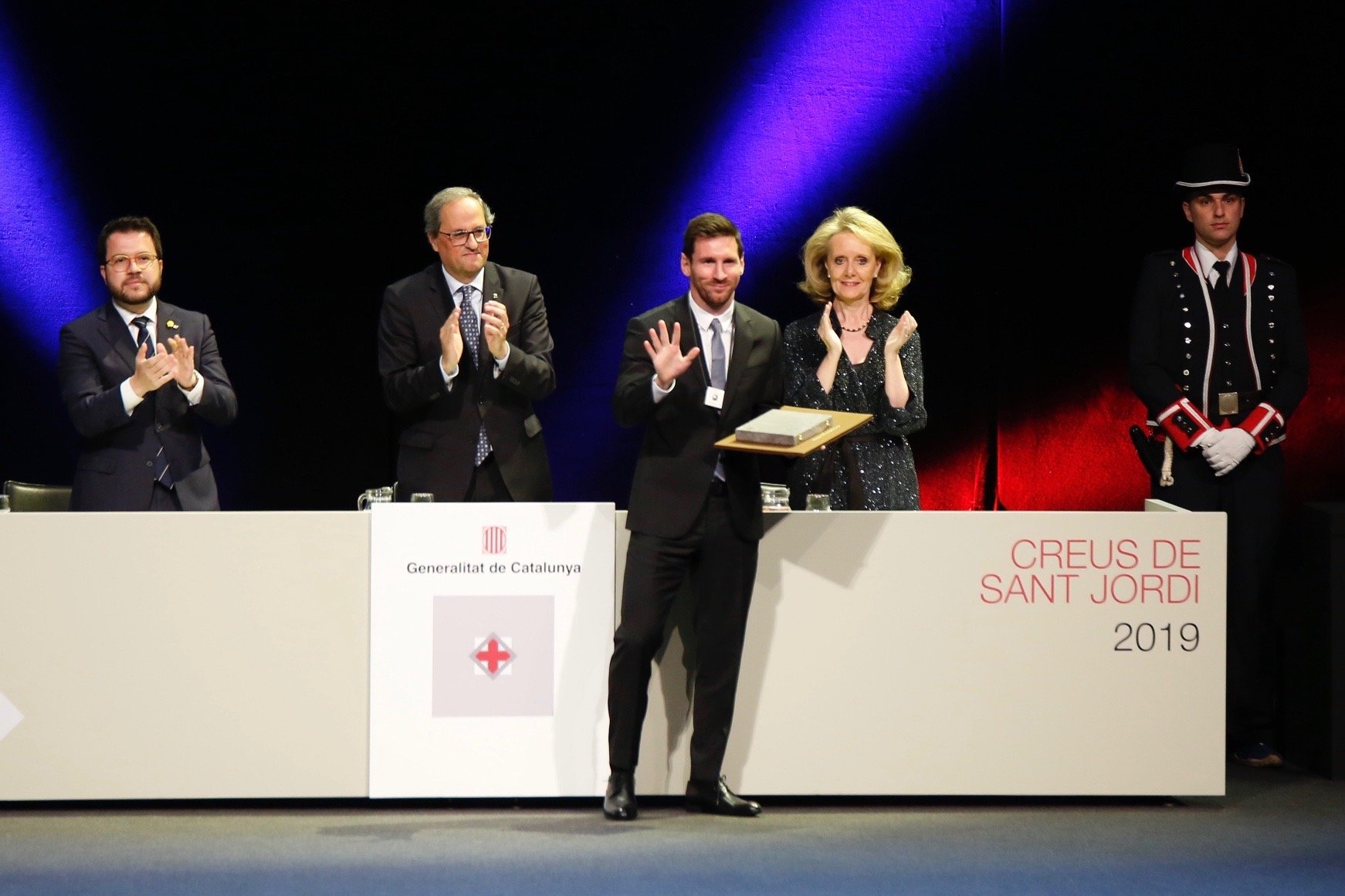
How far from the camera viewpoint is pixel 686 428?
431cm

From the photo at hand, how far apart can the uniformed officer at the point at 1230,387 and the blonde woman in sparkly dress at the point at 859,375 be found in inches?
37.9

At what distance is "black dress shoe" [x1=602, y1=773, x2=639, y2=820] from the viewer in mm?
4316

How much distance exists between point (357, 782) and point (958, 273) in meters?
3.21

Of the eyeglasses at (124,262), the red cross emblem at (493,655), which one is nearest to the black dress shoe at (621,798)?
the red cross emblem at (493,655)

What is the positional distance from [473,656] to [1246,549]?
8.60ft

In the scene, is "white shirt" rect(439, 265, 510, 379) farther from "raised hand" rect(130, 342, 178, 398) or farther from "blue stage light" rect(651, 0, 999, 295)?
"blue stage light" rect(651, 0, 999, 295)

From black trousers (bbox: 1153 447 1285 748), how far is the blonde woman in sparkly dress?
103 cm

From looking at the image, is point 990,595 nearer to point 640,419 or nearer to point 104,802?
point 640,419

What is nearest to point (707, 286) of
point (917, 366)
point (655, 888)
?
point (917, 366)

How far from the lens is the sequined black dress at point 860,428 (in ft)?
15.9

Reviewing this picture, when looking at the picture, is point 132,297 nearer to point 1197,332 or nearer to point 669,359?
point 669,359

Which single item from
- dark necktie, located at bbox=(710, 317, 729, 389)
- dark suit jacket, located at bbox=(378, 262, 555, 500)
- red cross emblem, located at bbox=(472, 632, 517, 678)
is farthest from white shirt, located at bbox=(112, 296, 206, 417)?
dark necktie, located at bbox=(710, 317, 729, 389)

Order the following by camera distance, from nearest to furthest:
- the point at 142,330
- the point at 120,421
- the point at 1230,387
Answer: the point at 120,421
the point at 142,330
the point at 1230,387

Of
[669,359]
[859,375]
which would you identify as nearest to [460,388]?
[669,359]
